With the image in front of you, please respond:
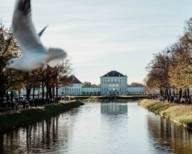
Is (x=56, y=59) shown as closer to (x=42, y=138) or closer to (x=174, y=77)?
(x=42, y=138)

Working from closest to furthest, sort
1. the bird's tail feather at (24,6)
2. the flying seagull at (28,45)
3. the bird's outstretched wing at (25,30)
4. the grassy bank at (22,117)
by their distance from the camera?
1. the bird's tail feather at (24,6)
2. the flying seagull at (28,45)
3. the bird's outstretched wing at (25,30)
4. the grassy bank at (22,117)

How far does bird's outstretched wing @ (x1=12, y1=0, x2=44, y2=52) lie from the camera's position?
8.53 m

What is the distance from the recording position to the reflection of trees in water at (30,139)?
39.3m

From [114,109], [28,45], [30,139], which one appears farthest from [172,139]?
[114,109]

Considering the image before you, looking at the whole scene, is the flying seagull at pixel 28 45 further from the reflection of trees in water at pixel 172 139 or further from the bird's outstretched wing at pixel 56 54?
the reflection of trees in water at pixel 172 139

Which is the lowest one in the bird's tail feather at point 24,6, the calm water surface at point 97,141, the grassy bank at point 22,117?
the calm water surface at point 97,141

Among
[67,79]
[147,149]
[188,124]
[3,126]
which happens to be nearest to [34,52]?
[147,149]

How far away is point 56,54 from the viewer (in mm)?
8352

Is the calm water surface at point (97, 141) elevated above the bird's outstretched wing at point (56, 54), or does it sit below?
below

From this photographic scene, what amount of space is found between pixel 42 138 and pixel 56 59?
39869mm

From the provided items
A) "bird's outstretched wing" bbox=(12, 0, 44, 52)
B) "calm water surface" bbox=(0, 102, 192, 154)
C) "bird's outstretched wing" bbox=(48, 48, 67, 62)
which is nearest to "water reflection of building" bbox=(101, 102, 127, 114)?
"calm water surface" bbox=(0, 102, 192, 154)

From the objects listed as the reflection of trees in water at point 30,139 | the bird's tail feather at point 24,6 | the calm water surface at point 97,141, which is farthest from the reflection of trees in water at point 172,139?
the bird's tail feather at point 24,6

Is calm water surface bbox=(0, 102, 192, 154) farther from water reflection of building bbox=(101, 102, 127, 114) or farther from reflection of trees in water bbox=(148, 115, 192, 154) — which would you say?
water reflection of building bbox=(101, 102, 127, 114)

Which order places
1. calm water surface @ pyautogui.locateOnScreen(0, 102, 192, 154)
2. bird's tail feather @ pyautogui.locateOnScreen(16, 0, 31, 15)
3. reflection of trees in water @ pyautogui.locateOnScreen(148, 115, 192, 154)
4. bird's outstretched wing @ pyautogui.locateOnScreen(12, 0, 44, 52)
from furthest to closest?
1. reflection of trees in water @ pyautogui.locateOnScreen(148, 115, 192, 154)
2. calm water surface @ pyautogui.locateOnScreen(0, 102, 192, 154)
3. bird's outstretched wing @ pyautogui.locateOnScreen(12, 0, 44, 52)
4. bird's tail feather @ pyautogui.locateOnScreen(16, 0, 31, 15)
